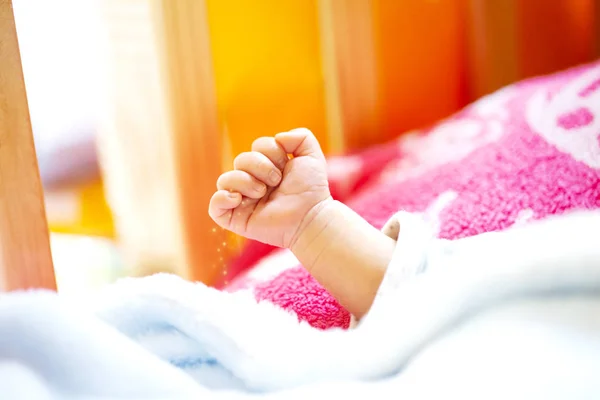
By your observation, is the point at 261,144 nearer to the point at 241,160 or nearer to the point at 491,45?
the point at 241,160

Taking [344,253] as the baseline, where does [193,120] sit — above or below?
above

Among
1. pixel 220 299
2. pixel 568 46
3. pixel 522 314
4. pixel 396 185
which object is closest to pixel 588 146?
pixel 396 185

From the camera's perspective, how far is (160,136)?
0.62m

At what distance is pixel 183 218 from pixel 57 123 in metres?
0.15

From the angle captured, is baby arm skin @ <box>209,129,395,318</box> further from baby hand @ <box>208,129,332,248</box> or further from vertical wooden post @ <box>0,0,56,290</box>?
vertical wooden post @ <box>0,0,56,290</box>

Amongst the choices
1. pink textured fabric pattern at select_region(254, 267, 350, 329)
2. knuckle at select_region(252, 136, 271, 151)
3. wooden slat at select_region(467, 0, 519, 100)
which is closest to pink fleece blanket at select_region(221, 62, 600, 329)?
pink textured fabric pattern at select_region(254, 267, 350, 329)

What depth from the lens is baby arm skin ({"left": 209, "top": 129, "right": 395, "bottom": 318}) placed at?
477mm

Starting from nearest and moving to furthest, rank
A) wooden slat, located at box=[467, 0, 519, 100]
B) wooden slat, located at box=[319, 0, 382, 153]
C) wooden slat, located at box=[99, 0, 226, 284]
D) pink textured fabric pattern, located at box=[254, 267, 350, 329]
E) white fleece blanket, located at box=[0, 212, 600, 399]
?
white fleece blanket, located at box=[0, 212, 600, 399] → pink textured fabric pattern, located at box=[254, 267, 350, 329] → wooden slat, located at box=[99, 0, 226, 284] → wooden slat, located at box=[319, 0, 382, 153] → wooden slat, located at box=[467, 0, 519, 100]

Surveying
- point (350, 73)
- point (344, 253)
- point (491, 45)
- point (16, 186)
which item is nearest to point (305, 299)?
point (344, 253)

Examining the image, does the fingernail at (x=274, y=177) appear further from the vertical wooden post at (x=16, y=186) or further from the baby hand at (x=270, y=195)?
the vertical wooden post at (x=16, y=186)

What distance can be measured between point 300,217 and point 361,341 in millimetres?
146

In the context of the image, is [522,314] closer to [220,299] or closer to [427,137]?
[220,299]

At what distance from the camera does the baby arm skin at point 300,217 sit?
0.48m

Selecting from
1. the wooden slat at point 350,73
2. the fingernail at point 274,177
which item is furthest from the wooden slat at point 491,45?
the fingernail at point 274,177
